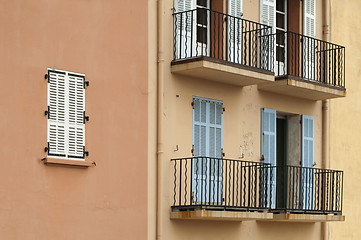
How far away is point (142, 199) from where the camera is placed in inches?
788

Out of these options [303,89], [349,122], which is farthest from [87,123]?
[349,122]

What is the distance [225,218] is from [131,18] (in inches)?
188

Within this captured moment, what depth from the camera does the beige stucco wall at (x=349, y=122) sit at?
85.1 feet

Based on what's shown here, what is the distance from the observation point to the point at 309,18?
25281mm

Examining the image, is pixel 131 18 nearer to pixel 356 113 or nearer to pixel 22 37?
pixel 22 37

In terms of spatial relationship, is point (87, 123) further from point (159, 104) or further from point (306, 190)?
point (306, 190)

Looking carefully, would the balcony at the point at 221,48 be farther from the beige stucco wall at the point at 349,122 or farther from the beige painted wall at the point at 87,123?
the beige stucco wall at the point at 349,122

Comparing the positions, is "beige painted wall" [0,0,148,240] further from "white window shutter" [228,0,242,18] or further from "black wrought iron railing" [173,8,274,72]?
"white window shutter" [228,0,242,18]

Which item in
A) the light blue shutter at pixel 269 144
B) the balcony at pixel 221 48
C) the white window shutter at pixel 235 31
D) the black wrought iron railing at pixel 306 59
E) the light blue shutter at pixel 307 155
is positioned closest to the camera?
the balcony at pixel 221 48

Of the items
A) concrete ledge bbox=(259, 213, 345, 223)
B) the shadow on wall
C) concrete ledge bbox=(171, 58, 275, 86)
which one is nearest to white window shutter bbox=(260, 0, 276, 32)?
concrete ledge bbox=(171, 58, 275, 86)

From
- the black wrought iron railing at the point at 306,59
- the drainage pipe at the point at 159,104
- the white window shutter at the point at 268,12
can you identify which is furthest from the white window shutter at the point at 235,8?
the drainage pipe at the point at 159,104

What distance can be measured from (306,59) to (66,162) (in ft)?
28.5

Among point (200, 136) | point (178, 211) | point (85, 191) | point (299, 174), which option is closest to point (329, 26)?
point (299, 174)

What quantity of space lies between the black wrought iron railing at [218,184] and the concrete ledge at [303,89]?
208 centimetres
